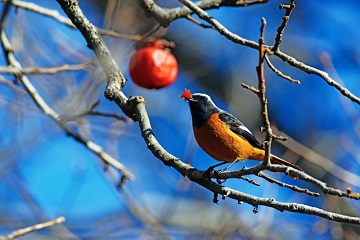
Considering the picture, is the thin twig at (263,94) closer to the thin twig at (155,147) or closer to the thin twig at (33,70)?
the thin twig at (155,147)

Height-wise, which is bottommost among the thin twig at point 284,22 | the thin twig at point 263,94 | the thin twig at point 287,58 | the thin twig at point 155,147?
the thin twig at point 155,147

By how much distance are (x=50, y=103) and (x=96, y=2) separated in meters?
2.28

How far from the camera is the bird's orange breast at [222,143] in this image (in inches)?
113

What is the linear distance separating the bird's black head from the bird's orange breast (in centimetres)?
5

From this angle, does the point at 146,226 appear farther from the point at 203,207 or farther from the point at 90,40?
the point at 90,40

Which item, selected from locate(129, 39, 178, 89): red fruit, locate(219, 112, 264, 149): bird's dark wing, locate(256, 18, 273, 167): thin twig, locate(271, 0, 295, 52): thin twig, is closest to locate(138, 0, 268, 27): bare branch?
locate(129, 39, 178, 89): red fruit

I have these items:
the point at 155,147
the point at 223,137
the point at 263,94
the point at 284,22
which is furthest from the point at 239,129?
the point at 263,94

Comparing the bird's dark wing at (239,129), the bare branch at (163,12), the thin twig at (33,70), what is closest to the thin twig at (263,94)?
the bird's dark wing at (239,129)

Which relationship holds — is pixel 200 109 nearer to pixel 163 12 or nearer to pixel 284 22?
pixel 163 12

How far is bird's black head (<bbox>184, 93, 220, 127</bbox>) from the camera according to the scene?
9.95 feet

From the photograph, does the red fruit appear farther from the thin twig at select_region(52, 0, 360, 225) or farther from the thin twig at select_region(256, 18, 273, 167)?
the thin twig at select_region(256, 18, 273, 167)

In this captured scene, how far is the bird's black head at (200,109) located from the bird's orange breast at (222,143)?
0.05 m

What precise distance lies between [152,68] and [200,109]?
0.45 meters

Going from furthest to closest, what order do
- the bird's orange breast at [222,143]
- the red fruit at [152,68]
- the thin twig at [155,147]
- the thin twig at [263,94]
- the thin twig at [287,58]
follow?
the red fruit at [152,68] < the bird's orange breast at [222,143] < the thin twig at [287,58] < the thin twig at [155,147] < the thin twig at [263,94]
